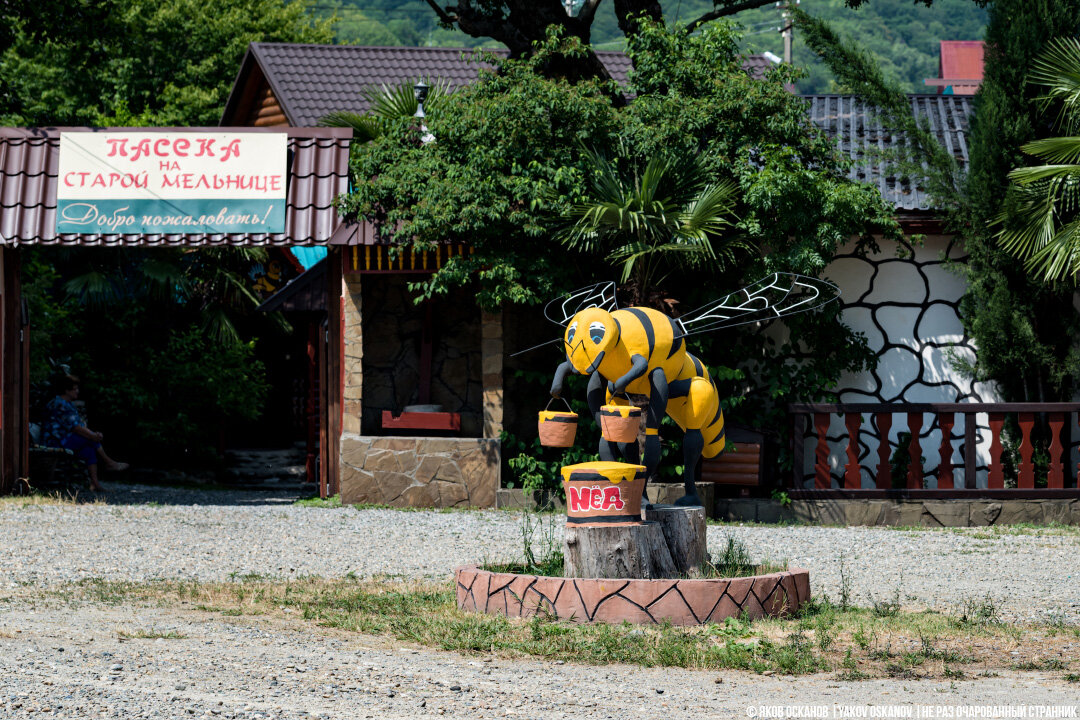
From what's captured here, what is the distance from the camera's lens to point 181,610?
7426 millimetres

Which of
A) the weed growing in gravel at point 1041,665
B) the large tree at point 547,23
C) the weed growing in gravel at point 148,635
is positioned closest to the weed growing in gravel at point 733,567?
the weed growing in gravel at point 1041,665

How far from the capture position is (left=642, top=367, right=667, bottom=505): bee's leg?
318 inches

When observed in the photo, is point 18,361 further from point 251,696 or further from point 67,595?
point 251,696

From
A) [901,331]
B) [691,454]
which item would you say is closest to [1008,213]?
[901,331]

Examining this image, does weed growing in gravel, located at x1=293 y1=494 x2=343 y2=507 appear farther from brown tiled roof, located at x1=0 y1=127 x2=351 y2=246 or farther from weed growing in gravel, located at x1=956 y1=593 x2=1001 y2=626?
weed growing in gravel, located at x1=956 y1=593 x2=1001 y2=626

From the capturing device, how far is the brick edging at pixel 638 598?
22.9ft

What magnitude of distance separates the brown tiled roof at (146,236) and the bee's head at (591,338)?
5.66m

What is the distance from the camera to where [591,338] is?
794 cm

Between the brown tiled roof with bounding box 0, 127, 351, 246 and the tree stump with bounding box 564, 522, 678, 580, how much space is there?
254 inches

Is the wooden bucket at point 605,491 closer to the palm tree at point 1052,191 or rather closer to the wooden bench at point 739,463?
the wooden bench at point 739,463

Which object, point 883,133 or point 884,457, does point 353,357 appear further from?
point 883,133

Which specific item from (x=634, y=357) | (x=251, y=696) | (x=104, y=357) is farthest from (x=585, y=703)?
(x=104, y=357)

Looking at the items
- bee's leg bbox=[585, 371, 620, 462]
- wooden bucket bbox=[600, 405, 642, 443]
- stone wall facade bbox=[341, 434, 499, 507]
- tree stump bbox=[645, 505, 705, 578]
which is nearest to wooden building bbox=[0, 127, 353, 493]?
stone wall facade bbox=[341, 434, 499, 507]

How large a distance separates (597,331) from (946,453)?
20.0 feet
